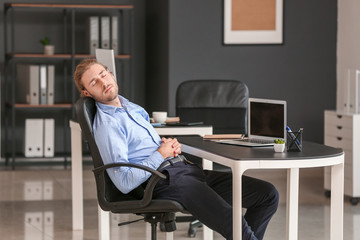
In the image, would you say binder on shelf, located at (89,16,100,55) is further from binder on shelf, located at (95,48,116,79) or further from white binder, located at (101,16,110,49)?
binder on shelf, located at (95,48,116,79)

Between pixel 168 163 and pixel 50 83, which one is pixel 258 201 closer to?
pixel 168 163

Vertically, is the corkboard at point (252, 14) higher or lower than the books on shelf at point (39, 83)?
higher

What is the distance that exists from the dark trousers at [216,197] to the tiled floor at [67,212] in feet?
3.62

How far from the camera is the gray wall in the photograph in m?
7.25

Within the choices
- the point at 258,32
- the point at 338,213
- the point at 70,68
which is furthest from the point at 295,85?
the point at 338,213

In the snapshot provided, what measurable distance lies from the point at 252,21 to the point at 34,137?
2566 mm

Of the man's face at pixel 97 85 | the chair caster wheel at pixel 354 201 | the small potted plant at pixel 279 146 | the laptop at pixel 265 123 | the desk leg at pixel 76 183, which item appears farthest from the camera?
the chair caster wheel at pixel 354 201

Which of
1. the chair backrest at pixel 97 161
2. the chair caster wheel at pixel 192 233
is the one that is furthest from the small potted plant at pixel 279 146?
the chair caster wheel at pixel 192 233

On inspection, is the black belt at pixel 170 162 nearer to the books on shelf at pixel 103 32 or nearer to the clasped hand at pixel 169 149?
the clasped hand at pixel 169 149

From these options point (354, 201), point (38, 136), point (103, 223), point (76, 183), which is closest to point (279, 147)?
point (103, 223)

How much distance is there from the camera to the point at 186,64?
7273mm

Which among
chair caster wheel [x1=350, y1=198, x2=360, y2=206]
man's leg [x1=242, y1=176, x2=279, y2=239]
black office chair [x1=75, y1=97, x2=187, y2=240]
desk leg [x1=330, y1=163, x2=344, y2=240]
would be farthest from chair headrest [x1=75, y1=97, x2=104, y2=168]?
chair caster wheel [x1=350, y1=198, x2=360, y2=206]

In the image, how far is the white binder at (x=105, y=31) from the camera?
7.51 meters

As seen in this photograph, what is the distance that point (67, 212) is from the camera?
5395mm
